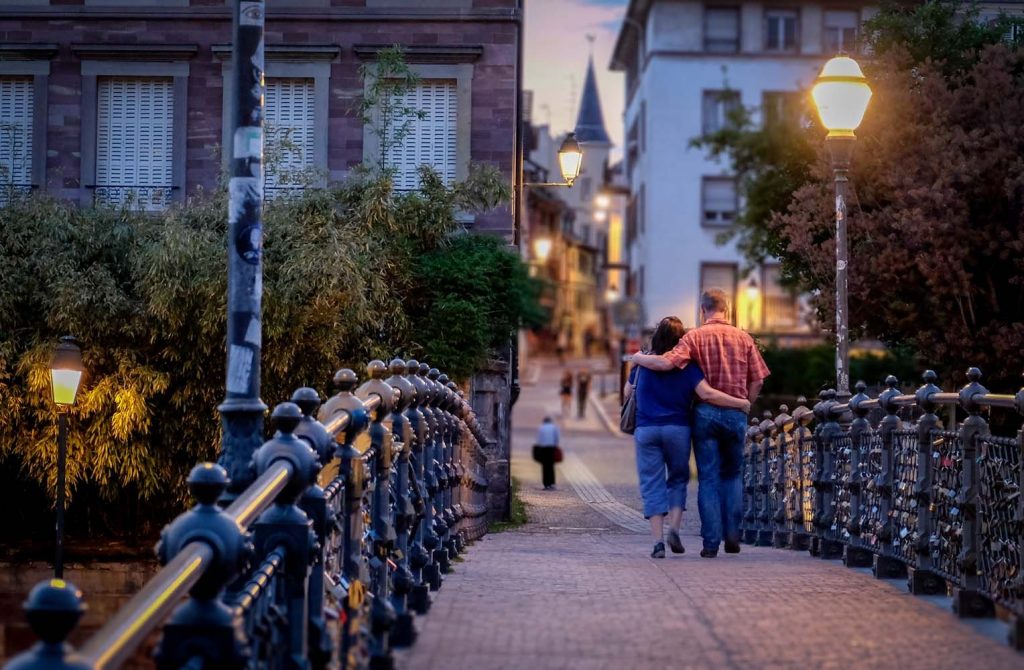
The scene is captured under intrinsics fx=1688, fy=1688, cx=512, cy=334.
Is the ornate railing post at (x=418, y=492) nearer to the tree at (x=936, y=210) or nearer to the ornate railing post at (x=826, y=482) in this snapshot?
the ornate railing post at (x=826, y=482)

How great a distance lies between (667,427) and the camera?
1216 cm

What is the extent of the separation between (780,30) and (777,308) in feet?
32.4

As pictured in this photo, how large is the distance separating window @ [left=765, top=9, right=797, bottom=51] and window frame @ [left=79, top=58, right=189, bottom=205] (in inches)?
1438

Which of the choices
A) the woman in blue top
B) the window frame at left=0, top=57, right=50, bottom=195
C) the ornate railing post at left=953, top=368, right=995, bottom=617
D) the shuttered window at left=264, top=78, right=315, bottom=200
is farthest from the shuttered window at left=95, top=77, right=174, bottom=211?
the ornate railing post at left=953, top=368, right=995, bottom=617

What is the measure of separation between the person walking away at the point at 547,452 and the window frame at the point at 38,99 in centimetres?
1165

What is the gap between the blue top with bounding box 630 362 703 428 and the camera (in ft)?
40.0

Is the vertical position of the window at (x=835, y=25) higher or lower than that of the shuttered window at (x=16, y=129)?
higher

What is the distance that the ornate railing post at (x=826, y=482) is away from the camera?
40.3 feet

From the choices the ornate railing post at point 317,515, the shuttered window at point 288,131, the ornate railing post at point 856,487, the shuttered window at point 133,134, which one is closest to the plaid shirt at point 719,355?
the ornate railing post at point 856,487

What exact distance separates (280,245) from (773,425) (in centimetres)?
907

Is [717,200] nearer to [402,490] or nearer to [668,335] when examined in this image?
[668,335]

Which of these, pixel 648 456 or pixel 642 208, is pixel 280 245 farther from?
pixel 642 208

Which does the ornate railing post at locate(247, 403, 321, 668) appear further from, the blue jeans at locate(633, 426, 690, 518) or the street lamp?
the street lamp

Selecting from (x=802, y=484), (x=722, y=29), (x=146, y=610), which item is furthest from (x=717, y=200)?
(x=146, y=610)
